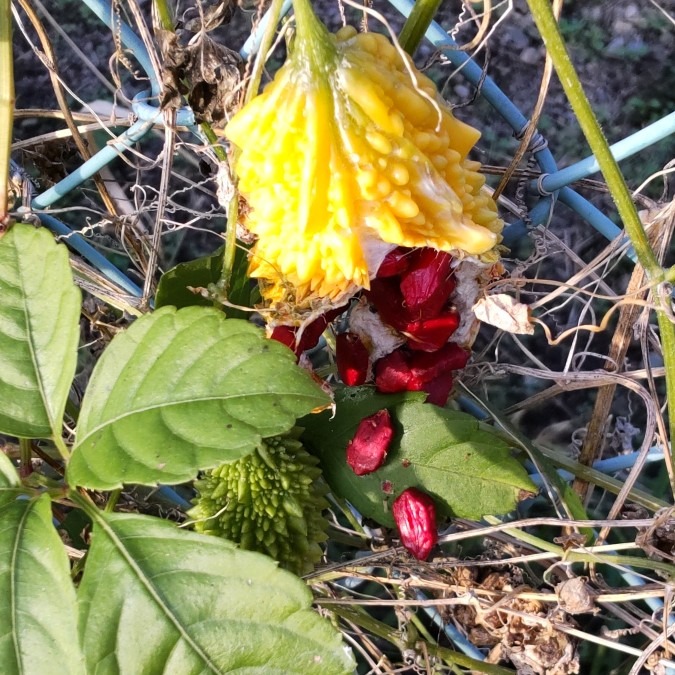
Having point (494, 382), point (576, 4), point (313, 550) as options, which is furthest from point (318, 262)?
point (576, 4)

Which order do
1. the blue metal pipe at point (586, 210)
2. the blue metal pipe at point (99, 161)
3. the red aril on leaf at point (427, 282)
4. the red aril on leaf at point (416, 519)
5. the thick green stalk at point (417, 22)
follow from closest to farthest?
the thick green stalk at point (417, 22)
the red aril on leaf at point (427, 282)
the red aril on leaf at point (416, 519)
the blue metal pipe at point (99, 161)
the blue metal pipe at point (586, 210)

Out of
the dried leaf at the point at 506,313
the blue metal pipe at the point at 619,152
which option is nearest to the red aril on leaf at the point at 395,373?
the dried leaf at the point at 506,313

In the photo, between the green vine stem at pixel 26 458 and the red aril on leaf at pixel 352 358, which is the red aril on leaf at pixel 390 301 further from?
the green vine stem at pixel 26 458

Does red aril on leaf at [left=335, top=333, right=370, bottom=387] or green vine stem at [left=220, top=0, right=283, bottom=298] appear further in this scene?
red aril on leaf at [left=335, top=333, right=370, bottom=387]

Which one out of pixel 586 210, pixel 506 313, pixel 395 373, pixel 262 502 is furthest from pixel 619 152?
pixel 262 502

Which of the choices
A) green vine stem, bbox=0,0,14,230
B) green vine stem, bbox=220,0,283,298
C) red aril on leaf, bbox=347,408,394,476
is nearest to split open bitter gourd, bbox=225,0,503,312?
green vine stem, bbox=220,0,283,298

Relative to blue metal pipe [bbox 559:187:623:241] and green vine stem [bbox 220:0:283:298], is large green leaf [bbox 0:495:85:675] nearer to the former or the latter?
green vine stem [bbox 220:0:283:298]
